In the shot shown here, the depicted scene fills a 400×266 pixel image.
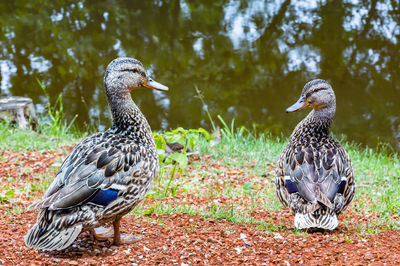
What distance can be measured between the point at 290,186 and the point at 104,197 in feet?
5.53

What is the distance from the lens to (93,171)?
3818mm

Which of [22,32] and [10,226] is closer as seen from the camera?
[10,226]

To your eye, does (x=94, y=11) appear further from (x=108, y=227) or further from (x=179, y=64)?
(x=108, y=227)

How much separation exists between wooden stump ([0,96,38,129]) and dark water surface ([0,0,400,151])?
4.31ft

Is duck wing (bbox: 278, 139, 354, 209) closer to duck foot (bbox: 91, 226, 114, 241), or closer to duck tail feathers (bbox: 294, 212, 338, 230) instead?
duck tail feathers (bbox: 294, 212, 338, 230)

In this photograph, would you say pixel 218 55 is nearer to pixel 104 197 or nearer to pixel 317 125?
pixel 317 125

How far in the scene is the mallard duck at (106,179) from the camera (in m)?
3.65

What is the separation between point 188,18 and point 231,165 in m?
8.80

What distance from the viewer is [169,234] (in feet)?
13.9

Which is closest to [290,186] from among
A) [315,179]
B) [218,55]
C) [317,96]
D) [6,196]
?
[315,179]

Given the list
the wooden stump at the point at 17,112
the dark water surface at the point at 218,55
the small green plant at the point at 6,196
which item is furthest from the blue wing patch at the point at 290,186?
the wooden stump at the point at 17,112

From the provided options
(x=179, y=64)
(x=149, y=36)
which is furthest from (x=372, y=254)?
(x=149, y=36)

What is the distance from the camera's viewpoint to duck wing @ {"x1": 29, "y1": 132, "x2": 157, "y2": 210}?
3.67 m

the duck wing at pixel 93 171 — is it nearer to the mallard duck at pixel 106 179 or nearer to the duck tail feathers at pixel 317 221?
the mallard duck at pixel 106 179
